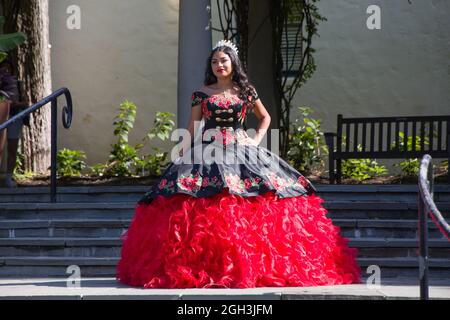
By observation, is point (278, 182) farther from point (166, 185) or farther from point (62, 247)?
point (62, 247)

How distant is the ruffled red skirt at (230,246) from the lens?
6.98 m

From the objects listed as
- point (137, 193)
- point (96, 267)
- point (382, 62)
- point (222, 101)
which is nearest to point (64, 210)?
point (137, 193)

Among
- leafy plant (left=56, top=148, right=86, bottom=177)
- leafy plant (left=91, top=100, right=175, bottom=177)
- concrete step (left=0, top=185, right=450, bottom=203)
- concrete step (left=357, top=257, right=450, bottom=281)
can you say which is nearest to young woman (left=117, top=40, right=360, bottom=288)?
concrete step (left=357, top=257, right=450, bottom=281)

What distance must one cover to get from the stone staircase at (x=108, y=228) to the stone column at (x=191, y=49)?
1.00 metres

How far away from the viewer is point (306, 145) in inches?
506

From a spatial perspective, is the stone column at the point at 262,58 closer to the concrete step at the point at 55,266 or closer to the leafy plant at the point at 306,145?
the leafy plant at the point at 306,145

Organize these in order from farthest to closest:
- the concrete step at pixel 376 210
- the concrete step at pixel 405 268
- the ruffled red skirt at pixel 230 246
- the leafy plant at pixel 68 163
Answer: the leafy plant at pixel 68 163
the concrete step at pixel 376 210
the concrete step at pixel 405 268
the ruffled red skirt at pixel 230 246

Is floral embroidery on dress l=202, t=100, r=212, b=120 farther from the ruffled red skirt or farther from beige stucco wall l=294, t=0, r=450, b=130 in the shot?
beige stucco wall l=294, t=0, r=450, b=130

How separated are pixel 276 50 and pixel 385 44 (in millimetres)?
2223

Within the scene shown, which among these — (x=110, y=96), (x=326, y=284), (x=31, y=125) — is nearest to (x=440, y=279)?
(x=326, y=284)

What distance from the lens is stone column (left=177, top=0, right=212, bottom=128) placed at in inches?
A: 405

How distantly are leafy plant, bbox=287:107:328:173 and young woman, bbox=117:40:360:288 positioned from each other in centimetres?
487

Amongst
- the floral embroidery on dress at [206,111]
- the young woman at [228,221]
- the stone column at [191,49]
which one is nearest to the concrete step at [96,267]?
the young woman at [228,221]

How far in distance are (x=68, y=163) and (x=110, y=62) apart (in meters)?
1.73
